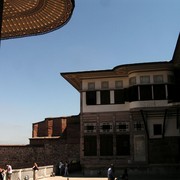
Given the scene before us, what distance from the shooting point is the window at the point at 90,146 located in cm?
Result: 2594

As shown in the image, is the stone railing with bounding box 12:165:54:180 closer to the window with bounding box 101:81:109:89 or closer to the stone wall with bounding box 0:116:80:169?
the stone wall with bounding box 0:116:80:169

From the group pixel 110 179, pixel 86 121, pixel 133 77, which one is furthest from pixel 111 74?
pixel 110 179

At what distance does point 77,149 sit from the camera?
30219 mm

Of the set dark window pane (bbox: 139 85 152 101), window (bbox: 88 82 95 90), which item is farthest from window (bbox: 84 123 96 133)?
dark window pane (bbox: 139 85 152 101)

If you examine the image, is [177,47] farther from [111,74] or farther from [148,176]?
[148,176]

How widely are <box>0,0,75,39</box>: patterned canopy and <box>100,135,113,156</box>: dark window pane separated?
2035 centimetres

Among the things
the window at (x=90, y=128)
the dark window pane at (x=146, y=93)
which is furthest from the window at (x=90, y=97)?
the dark window pane at (x=146, y=93)

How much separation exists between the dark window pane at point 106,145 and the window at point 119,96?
283cm

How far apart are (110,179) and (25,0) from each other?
14362 mm

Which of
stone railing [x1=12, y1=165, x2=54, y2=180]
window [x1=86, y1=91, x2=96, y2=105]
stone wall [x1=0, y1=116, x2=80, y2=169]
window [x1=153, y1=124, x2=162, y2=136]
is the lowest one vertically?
stone railing [x1=12, y1=165, x2=54, y2=180]

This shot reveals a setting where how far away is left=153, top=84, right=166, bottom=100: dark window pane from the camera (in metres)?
24.7

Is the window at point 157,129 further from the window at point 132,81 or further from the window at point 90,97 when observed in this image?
the window at point 90,97

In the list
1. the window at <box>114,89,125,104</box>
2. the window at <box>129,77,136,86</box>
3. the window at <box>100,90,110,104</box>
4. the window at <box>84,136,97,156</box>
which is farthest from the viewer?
the window at <box>100,90,110,104</box>

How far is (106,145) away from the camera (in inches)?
1016
